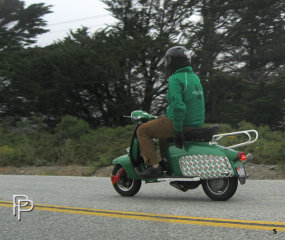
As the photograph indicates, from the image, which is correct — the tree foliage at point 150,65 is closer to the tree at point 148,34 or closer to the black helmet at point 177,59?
the tree at point 148,34

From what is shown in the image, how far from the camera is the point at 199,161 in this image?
5.50m

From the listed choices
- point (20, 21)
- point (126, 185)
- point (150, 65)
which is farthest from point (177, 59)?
point (20, 21)

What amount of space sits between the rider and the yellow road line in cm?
107

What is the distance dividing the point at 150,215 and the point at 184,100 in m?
1.65

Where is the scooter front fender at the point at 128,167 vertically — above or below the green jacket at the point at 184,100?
below

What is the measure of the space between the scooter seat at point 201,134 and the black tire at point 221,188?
0.56 meters

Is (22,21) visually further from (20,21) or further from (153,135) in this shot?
(153,135)

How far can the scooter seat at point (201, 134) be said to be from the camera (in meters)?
5.51

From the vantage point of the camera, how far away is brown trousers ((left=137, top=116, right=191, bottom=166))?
18.8ft

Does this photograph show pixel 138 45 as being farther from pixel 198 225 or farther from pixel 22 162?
pixel 198 225

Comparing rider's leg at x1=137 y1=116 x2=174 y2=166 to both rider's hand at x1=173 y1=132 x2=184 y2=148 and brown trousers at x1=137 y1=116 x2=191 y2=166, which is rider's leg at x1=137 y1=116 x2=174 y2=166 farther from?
rider's hand at x1=173 y1=132 x2=184 y2=148

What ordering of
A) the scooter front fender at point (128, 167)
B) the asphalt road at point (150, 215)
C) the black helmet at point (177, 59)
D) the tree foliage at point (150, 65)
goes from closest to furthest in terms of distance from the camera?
the asphalt road at point (150, 215) < the black helmet at point (177, 59) < the scooter front fender at point (128, 167) < the tree foliage at point (150, 65)

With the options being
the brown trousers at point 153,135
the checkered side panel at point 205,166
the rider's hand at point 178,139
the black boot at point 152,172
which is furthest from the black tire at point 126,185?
the rider's hand at point 178,139

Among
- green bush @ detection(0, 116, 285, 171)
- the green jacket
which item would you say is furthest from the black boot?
green bush @ detection(0, 116, 285, 171)
